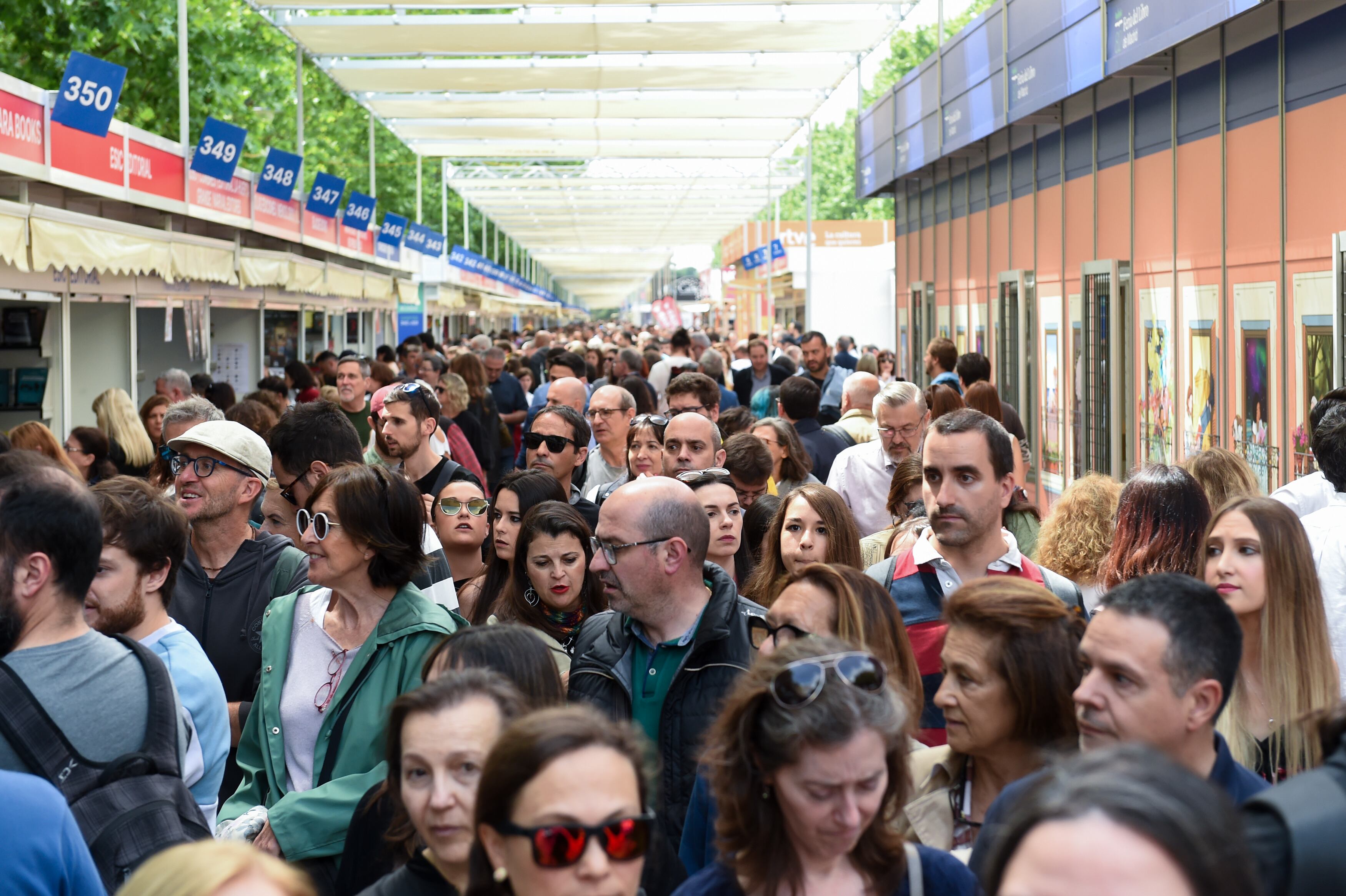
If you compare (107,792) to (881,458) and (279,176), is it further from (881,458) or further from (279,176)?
(279,176)

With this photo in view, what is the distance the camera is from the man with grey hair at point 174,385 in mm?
11453

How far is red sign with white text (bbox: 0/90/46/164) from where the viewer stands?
30.6 feet

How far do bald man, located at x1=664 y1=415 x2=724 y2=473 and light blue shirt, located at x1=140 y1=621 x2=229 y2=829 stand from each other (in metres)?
3.47

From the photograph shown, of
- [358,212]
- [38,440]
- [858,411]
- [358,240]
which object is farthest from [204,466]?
[358,240]

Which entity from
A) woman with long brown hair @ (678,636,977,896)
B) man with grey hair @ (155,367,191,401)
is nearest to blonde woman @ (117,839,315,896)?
woman with long brown hair @ (678,636,977,896)

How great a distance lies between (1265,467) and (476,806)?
7.62 meters

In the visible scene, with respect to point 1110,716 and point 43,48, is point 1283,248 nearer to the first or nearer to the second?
point 1110,716


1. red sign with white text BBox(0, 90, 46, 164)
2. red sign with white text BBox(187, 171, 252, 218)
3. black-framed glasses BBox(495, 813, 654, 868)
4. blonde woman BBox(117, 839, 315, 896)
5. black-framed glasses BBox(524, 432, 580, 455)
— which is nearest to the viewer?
blonde woman BBox(117, 839, 315, 896)

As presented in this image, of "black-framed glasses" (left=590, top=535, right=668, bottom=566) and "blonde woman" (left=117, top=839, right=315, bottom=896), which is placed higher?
"black-framed glasses" (left=590, top=535, right=668, bottom=566)

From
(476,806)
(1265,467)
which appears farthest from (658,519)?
(1265,467)

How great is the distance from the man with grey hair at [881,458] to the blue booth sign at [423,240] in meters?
23.5

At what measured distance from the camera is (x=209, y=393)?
39.9 ft

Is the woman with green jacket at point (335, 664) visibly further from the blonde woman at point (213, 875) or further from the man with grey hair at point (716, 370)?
the man with grey hair at point (716, 370)

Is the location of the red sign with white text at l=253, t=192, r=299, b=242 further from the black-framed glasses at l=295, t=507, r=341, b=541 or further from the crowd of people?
the black-framed glasses at l=295, t=507, r=341, b=541
